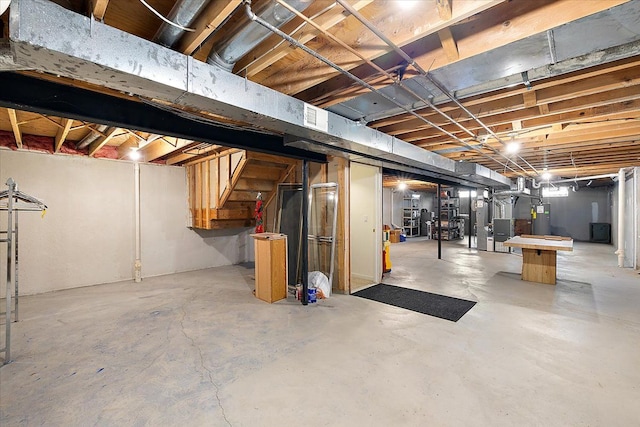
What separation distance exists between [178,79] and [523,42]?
1954 mm

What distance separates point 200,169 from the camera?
563 centimetres

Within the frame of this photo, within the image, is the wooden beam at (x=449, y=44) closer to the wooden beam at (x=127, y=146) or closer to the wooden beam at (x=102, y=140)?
the wooden beam at (x=102, y=140)

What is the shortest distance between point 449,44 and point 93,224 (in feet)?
18.6

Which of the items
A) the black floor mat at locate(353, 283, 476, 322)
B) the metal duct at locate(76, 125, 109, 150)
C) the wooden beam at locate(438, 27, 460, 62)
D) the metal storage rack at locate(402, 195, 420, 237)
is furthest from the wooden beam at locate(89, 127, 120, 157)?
the metal storage rack at locate(402, 195, 420, 237)

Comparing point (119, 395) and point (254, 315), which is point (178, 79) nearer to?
point (119, 395)

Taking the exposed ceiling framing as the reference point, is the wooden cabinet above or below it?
below

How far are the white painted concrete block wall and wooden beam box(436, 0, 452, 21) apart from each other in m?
5.54

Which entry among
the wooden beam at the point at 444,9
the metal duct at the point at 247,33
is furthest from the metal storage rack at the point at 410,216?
the metal duct at the point at 247,33

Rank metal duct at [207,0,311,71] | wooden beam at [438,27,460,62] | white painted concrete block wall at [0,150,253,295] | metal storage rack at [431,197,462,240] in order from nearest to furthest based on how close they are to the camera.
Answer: metal duct at [207,0,311,71]
wooden beam at [438,27,460,62]
white painted concrete block wall at [0,150,253,295]
metal storage rack at [431,197,462,240]

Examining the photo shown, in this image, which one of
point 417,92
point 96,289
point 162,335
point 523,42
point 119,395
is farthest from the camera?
point 96,289

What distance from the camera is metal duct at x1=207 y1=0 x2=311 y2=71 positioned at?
4.27 feet

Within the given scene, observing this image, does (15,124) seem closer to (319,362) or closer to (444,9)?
(319,362)

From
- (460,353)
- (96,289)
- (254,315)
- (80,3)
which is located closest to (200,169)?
(96,289)

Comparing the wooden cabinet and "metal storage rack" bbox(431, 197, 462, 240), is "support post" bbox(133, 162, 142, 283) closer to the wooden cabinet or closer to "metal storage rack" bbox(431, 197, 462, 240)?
the wooden cabinet
